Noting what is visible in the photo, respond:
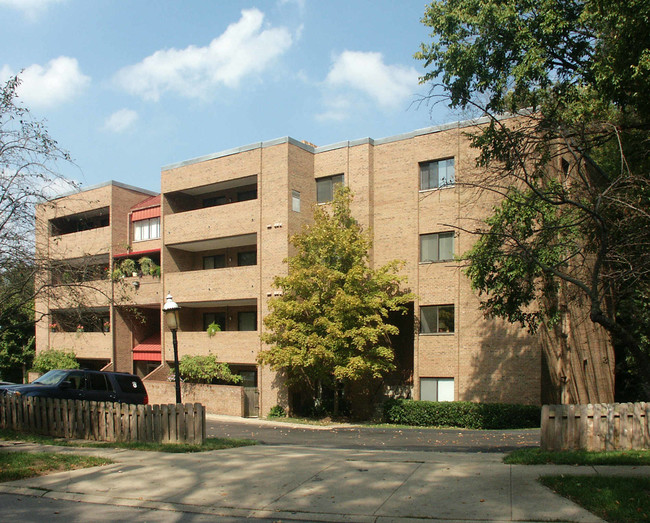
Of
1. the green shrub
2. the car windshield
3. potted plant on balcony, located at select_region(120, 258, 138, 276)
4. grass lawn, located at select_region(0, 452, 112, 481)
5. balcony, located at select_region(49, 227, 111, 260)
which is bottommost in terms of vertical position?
the green shrub

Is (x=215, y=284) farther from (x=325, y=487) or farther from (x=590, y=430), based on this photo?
(x=325, y=487)

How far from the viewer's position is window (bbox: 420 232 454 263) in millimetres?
26641

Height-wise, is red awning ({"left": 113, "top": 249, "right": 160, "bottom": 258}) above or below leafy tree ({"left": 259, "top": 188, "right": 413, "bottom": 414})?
above

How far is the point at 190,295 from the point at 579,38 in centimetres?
2266

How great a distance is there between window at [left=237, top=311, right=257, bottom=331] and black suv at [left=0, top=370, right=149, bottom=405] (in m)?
11.1

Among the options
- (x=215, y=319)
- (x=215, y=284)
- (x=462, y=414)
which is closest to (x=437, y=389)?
(x=462, y=414)

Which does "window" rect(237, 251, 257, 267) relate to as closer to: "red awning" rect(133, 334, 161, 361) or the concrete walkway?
"red awning" rect(133, 334, 161, 361)

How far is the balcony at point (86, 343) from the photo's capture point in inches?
1409

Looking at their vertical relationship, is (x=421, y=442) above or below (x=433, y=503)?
below

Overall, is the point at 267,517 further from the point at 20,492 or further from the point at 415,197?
the point at 415,197

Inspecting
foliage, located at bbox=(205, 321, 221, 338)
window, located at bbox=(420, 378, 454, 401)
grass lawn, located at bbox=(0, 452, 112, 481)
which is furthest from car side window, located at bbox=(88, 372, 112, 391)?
window, located at bbox=(420, 378, 454, 401)

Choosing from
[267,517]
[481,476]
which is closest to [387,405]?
[481,476]

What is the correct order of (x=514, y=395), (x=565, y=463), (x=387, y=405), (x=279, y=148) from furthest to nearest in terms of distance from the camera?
(x=279, y=148), (x=387, y=405), (x=514, y=395), (x=565, y=463)

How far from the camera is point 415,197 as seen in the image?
27.6m
